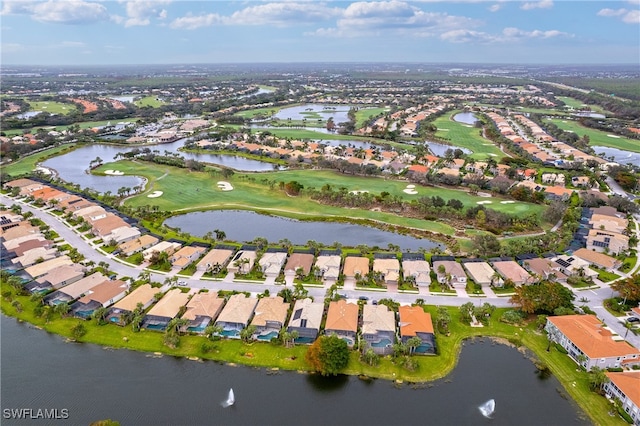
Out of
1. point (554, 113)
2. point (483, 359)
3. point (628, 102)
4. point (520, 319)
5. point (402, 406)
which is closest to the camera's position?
point (402, 406)

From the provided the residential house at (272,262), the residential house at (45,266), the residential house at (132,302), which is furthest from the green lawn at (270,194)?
the residential house at (132,302)

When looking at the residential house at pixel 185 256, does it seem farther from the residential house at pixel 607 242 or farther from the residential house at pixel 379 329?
the residential house at pixel 607 242

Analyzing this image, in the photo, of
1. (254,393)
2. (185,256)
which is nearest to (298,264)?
(185,256)

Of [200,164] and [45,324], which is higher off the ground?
[200,164]

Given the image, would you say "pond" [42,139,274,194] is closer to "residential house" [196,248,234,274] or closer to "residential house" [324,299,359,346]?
"residential house" [196,248,234,274]

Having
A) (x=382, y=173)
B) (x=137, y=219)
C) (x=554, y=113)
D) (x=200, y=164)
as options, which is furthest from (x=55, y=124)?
(x=554, y=113)

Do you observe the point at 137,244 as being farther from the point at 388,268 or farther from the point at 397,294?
the point at 397,294

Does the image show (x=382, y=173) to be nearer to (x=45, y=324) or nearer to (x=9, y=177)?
(x=45, y=324)
